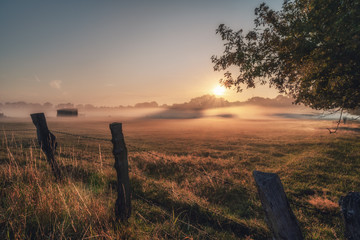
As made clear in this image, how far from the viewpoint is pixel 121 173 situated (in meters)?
3.37

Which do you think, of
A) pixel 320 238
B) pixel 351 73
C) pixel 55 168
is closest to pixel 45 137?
pixel 55 168

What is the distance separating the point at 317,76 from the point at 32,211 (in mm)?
11688

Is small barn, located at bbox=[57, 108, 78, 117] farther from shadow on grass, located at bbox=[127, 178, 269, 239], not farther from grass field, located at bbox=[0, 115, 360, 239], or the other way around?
shadow on grass, located at bbox=[127, 178, 269, 239]

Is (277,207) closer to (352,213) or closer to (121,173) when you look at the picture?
(352,213)

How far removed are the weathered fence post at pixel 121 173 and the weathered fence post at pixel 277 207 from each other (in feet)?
8.20

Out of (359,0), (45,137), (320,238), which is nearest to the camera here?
(320,238)

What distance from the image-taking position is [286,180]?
25.1ft

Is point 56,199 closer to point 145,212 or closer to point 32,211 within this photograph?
point 32,211

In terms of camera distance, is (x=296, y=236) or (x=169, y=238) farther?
(x=169, y=238)

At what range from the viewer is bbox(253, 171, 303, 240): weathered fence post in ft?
6.04

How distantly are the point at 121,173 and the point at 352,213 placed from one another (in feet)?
10.8

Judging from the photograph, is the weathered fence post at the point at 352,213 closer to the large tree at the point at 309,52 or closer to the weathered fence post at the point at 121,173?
the weathered fence post at the point at 121,173

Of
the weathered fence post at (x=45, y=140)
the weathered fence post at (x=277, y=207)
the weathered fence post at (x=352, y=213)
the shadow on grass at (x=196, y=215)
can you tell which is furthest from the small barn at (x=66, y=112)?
the weathered fence post at (x=352, y=213)

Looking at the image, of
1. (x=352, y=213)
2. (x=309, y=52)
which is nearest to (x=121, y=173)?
(x=352, y=213)
